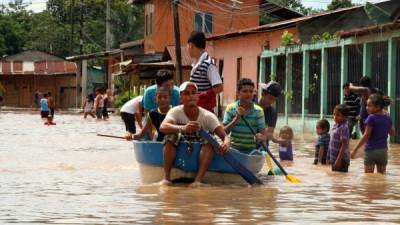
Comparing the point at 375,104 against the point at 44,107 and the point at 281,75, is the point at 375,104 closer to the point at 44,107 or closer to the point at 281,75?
the point at 281,75

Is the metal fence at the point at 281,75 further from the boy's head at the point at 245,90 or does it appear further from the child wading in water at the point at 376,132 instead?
the boy's head at the point at 245,90

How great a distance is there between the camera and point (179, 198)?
9703 millimetres

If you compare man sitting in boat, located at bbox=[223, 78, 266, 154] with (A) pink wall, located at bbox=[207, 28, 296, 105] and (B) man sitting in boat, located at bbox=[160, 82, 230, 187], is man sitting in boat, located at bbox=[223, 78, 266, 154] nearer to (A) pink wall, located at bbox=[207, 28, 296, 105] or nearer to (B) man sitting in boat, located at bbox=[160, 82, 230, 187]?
(B) man sitting in boat, located at bbox=[160, 82, 230, 187]

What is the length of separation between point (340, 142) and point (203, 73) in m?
2.64

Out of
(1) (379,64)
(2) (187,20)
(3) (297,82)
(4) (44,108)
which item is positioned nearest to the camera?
(1) (379,64)

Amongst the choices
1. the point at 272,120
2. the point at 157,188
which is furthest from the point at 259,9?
the point at 157,188

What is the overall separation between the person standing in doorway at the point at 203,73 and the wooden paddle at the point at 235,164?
87cm

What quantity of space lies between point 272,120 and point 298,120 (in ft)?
49.6

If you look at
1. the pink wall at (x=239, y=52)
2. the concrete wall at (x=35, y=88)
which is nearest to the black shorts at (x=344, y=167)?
the pink wall at (x=239, y=52)

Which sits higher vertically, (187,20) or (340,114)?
(187,20)

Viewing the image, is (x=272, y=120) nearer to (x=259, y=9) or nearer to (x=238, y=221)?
(x=238, y=221)

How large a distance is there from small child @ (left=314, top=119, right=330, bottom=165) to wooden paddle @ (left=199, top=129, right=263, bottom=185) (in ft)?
10.2

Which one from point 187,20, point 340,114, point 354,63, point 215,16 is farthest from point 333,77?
point 187,20

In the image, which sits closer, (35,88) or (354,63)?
(354,63)
